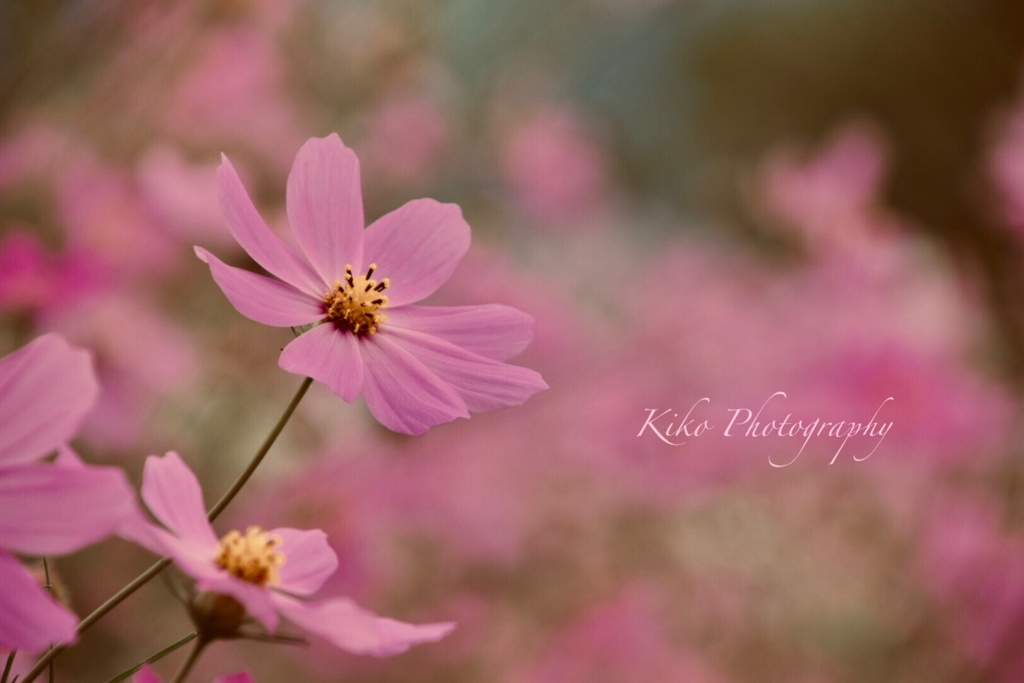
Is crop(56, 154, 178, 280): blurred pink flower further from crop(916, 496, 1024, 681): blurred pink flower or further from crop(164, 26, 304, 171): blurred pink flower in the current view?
crop(916, 496, 1024, 681): blurred pink flower

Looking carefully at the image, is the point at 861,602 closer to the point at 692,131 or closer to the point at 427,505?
the point at 427,505

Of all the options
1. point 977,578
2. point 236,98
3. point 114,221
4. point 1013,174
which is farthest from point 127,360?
point 1013,174

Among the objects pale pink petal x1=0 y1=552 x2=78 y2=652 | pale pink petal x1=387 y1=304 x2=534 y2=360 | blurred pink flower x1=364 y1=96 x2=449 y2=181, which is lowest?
pale pink petal x1=0 y1=552 x2=78 y2=652

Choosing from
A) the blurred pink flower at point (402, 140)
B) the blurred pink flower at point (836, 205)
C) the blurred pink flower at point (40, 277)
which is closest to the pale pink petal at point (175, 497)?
the blurred pink flower at point (40, 277)

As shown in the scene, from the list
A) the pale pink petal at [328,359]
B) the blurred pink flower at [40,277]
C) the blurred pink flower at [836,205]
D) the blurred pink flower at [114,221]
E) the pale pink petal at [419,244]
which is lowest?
the pale pink petal at [328,359]

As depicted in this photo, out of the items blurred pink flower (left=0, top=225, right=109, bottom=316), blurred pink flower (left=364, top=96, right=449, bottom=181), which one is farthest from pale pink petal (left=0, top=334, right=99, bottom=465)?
blurred pink flower (left=364, top=96, right=449, bottom=181)

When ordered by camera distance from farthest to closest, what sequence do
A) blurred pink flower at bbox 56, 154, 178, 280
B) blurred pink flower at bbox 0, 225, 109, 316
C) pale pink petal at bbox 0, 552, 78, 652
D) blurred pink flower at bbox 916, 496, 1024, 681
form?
blurred pink flower at bbox 916, 496, 1024, 681 → blurred pink flower at bbox 56, 154, 178, 280 → blurred pink flower at bbox 0, 225, 109, 316 → pale pink petal at bbox 0, 552, 78, 652

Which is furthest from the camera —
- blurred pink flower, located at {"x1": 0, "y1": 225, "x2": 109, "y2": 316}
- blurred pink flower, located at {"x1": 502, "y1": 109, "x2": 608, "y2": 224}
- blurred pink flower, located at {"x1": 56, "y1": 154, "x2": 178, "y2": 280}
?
blurred pink flower, located at {"x1": 502, "y1": 109, "x2": 608, "y2": 224}

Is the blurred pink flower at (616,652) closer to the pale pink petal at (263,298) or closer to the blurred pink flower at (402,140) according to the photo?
the blurred pink flower at (402,140)
